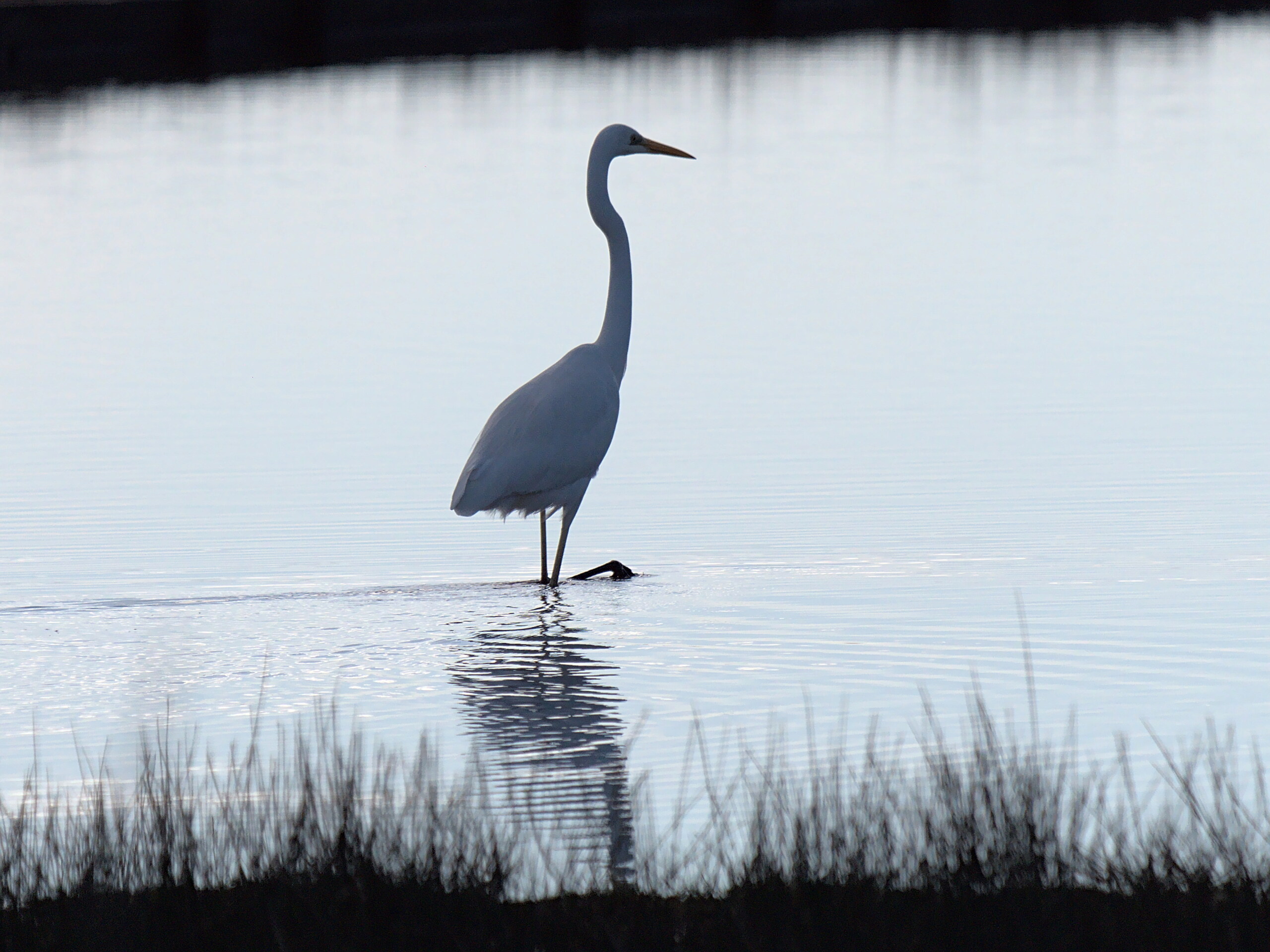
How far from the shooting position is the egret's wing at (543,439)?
8812 millimetres

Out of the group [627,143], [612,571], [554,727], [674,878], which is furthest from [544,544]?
[674,878]

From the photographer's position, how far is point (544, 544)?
29.2 feet

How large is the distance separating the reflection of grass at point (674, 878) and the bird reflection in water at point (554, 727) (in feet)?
0.92

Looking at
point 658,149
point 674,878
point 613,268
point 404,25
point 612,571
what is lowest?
point 674,878

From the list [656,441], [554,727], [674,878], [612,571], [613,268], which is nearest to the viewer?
[674,878]

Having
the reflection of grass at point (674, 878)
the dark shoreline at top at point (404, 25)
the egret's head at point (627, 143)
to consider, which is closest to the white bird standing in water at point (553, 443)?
the egret's head at point (627, 143)

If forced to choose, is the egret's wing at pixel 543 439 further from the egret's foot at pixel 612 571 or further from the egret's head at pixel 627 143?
the egret's head at pixel 627 143

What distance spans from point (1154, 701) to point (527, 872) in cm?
267

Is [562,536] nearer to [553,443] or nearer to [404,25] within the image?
[553,443]

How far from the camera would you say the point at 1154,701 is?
6.65 m

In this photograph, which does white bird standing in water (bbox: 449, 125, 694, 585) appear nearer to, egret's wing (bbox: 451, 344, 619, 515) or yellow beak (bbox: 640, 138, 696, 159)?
egret's wing (bbox: 451, 344, 619, 515)

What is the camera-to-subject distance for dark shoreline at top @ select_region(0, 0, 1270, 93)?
Result: 34.6m

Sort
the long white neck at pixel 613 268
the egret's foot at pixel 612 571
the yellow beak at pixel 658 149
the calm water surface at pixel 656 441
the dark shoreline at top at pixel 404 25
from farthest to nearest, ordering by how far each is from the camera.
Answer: the dark shoreline at top at pixel 404 25, the yellow beak at pixel 658 149, the long white neck at pixel 613 268, the egret's foot at pixel 612 571, the calm water surface at pixel 656 441

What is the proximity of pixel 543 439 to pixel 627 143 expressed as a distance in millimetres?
2046
